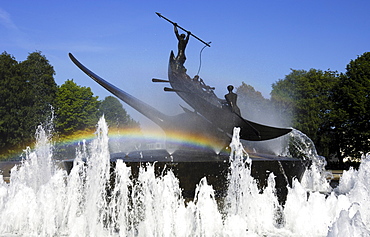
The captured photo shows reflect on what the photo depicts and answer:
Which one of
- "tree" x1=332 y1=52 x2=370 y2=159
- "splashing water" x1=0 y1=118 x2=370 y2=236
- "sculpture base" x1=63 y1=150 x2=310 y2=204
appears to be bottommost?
"splashing water" x1=0 y1=118 x2=370 y2=236

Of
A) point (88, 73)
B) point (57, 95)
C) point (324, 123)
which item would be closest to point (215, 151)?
point (88, 73)

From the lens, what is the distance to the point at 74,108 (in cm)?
4331

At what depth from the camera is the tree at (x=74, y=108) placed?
41.4 m

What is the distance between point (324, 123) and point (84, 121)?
81.7ft

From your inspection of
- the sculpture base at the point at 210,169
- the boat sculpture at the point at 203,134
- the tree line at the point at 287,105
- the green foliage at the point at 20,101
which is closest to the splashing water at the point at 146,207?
the sculpture base at the point at 210,169

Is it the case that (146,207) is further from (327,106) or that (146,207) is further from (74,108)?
(74,108)

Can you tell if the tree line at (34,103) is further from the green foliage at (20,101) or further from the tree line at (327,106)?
the tree line at (327,106)

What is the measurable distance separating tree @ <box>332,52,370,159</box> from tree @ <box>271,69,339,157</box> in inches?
47.4

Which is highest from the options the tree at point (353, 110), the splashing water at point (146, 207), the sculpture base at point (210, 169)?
the tree at point (353, 110)

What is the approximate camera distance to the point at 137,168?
9.06 meters

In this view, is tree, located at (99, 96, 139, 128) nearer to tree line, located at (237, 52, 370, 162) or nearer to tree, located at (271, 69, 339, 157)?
tree line, located at (237, 52, 370, 162)

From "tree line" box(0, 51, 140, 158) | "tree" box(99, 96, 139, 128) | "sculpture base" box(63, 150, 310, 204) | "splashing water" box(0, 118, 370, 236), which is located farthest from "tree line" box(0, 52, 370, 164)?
"splashing water" box(0, 118, 370, 236)

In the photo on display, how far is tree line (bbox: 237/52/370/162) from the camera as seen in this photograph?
108 feet

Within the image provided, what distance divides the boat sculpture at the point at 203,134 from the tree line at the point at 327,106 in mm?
21132
